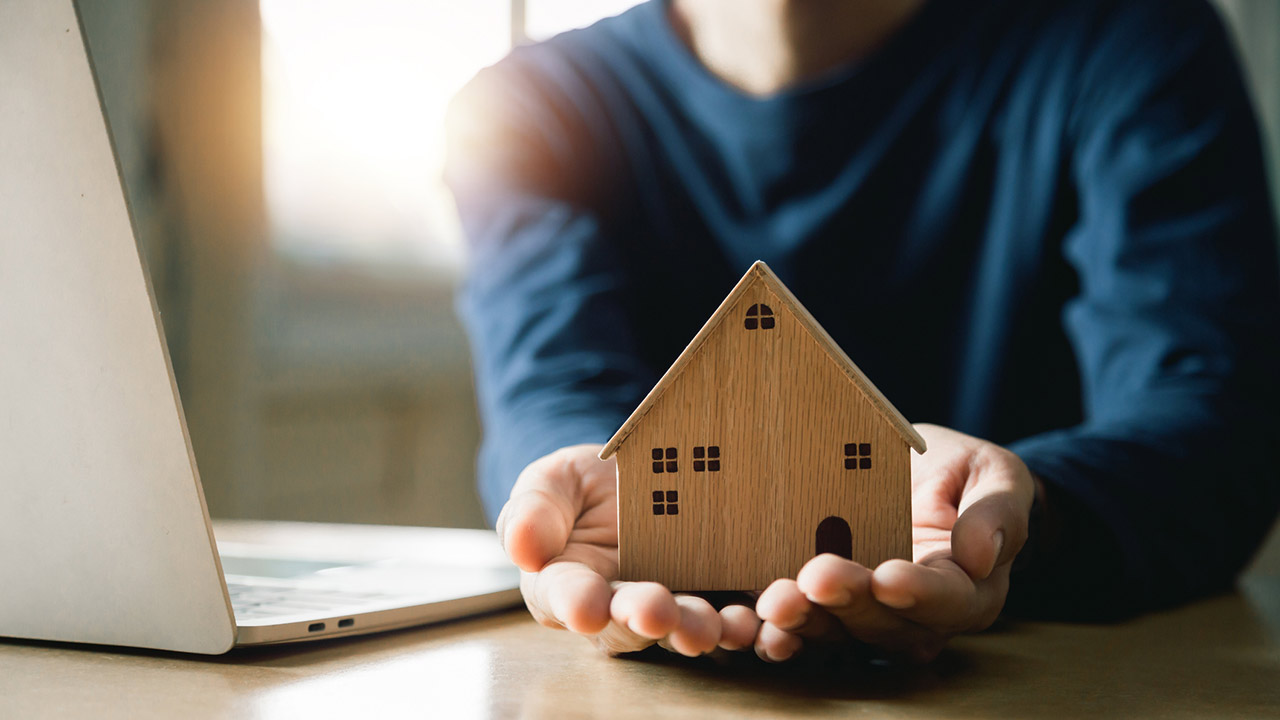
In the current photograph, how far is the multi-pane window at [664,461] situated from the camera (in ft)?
1.96

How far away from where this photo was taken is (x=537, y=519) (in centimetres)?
57

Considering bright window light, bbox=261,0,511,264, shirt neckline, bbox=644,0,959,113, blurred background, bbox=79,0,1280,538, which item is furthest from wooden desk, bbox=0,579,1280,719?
bright window light, bbox=261,0,511,264

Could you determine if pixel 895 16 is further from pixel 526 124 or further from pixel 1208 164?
pixel 526 124

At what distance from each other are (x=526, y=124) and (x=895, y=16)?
23.2 inches

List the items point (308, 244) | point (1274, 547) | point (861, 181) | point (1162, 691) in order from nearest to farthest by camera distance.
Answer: point (1162, 691)
point (861, 181)
point (1274, 547)
point (308, 244)

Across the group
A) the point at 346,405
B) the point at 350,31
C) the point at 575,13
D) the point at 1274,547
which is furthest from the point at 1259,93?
the point at 346,405

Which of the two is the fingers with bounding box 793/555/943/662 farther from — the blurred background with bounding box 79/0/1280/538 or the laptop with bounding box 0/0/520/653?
the blurred background with bounding box 79/0/1280/538

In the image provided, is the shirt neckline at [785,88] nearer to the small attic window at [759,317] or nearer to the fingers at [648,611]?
the small attic window at [759,317]

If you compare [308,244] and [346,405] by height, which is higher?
[308,244]

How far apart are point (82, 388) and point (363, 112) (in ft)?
8.81

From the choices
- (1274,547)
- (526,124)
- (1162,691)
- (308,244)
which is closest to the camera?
(1162,691)

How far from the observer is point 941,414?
1.33 m

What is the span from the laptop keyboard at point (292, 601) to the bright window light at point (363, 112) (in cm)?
237

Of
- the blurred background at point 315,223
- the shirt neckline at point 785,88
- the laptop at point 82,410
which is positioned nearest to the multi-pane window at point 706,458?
the laptop at point 82,410
